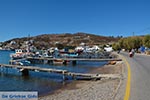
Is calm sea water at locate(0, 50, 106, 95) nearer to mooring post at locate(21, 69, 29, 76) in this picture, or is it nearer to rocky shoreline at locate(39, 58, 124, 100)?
mooring post at locate(21, 69, 29, 76)

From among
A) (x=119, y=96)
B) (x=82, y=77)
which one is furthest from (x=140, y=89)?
(x=82, y=77)

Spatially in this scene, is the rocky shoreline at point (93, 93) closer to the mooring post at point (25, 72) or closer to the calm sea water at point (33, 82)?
the calm sea water at point (33, 82)

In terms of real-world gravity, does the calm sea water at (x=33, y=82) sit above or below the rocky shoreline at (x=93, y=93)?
below

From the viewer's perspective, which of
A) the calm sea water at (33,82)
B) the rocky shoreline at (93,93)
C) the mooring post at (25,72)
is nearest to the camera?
the rocky shoreline at (93,93)

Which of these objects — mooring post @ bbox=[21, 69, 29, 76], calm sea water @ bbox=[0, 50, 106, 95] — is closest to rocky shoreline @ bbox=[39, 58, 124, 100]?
calm sea water @ bbox=[0, 50, 106, 95]

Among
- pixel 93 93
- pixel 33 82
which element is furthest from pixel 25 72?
pixel 93 93

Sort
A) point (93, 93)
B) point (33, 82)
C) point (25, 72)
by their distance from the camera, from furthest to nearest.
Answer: point (25, 72) → point (33, 82) → point (93, 93)

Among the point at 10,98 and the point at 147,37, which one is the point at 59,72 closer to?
the point at 10,98

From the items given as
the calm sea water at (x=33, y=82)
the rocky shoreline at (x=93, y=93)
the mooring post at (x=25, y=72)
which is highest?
the rocky shoreline at (x=93, y=93)

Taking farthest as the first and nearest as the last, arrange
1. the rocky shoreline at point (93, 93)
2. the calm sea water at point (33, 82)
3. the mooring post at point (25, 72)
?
the mooring post at point (25, 72) → the calm sea water at point (33, 82) → the rocky shoreline at point (93, 93)

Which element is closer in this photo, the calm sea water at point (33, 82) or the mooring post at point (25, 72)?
the calm sea water at point (33, 82)

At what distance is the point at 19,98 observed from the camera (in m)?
11.7

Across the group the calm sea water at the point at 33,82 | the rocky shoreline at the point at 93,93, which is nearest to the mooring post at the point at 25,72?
the calm sea water at the point at 33,82

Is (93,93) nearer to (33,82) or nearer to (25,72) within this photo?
(33,82)
